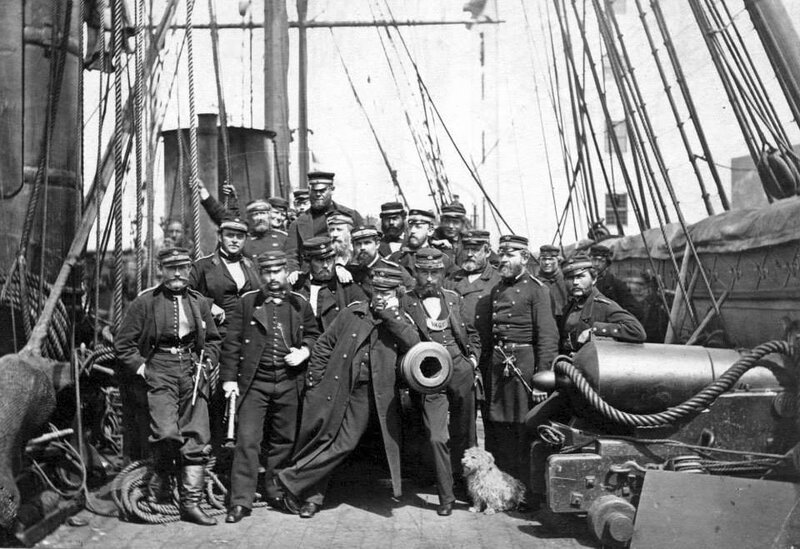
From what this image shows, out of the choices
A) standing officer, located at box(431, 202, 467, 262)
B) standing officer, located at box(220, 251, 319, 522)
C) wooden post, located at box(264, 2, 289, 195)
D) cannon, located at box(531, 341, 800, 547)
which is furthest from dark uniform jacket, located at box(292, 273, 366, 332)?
wooden post, located at box(264, 2, 289, 195)

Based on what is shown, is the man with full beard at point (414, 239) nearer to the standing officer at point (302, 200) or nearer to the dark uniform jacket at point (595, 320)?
the dark uniform jacket at point (595, 320)

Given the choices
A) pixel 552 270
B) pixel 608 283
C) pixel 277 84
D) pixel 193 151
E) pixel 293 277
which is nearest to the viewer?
pixel 293 277

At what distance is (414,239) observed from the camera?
20.5ft

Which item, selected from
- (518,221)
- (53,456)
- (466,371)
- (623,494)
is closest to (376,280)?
(466,371)

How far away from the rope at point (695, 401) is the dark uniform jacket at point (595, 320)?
1.96 ft

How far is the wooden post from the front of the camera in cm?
1184

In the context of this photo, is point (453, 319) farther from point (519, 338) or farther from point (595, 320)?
point (595, 320)

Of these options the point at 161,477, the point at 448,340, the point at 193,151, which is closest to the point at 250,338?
the point at 161,477

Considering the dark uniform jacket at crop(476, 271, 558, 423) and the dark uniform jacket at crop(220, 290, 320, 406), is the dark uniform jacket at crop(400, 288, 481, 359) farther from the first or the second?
the dark uniform jacket at crop(220, 290, 320, 406)

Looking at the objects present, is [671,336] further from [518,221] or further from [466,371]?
[518,221]

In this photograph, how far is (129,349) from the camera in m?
4.97

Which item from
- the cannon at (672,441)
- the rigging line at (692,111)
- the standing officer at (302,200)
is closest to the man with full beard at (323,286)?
the cannon at (672,441)

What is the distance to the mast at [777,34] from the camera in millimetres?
6398

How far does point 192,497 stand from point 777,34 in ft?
18.1
